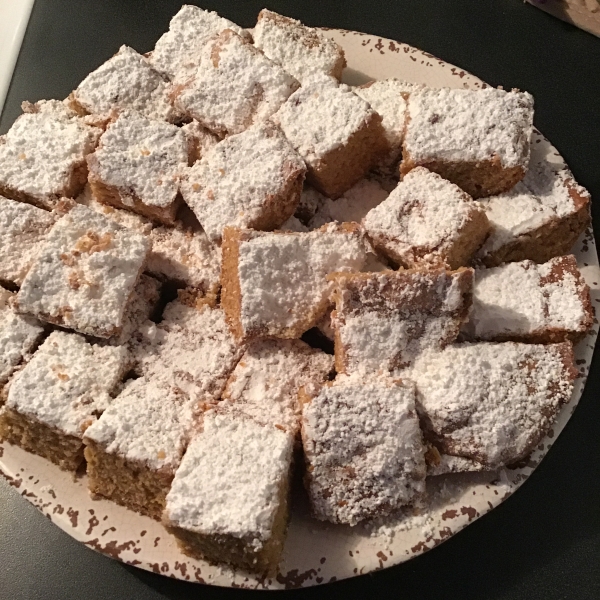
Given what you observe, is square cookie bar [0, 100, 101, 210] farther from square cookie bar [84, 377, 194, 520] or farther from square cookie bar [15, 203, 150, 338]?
square cookie bar [84, 377, 194, 520]

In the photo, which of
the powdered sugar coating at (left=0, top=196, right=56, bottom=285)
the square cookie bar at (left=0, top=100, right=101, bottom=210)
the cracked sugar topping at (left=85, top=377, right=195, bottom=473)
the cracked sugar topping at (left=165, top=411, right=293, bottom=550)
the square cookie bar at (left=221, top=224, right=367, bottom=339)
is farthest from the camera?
the square cookie bar at (left=0, top=100, right=101, bottom=210)

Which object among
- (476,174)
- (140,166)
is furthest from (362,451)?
(140,166)

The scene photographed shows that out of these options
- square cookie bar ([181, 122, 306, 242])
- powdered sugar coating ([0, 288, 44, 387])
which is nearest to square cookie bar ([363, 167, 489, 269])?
square cookie bar ([181, 122, 306, 242])

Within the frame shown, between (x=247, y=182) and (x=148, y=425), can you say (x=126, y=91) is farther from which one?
(x=148, y=425)

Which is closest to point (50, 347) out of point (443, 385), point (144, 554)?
point (144, 554)

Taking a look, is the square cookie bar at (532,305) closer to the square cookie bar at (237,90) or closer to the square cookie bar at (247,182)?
the square cookie bar at (247,182)

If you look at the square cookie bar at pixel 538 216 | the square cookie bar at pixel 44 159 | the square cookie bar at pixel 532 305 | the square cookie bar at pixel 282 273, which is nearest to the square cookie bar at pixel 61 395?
the square cookie bar at pixel 282 273

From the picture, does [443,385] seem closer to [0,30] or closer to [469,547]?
[469,547]
